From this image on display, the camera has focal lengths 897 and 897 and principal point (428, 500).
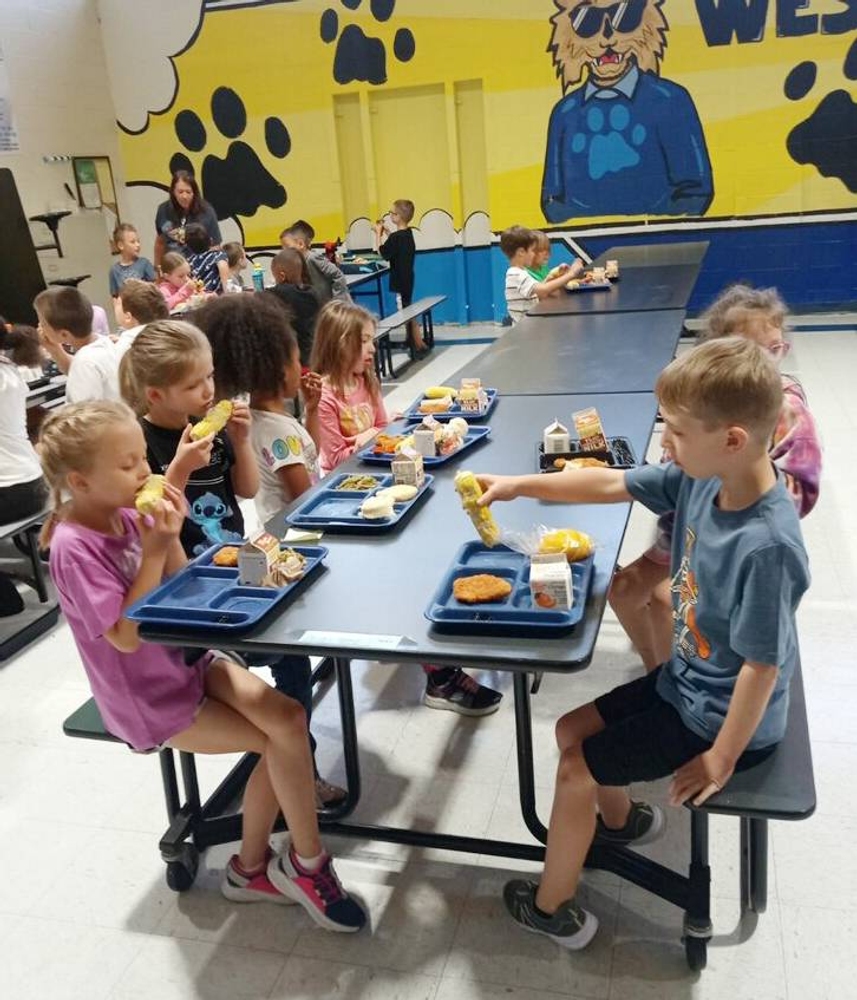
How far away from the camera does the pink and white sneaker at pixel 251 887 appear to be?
2088 mm

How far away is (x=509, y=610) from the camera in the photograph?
1.53m

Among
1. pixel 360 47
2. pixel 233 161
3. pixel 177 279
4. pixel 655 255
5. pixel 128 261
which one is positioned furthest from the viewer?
pixel 233 161

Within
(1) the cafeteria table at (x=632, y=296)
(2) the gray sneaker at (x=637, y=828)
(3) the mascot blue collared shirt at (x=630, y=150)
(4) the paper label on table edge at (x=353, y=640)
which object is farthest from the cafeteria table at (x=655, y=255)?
(4) the paper label on table edge at (x=353, y=640)

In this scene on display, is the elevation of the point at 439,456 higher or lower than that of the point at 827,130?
lower

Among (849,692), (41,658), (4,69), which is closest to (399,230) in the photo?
(4,69)

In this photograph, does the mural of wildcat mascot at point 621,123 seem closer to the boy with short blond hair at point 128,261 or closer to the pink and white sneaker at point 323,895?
the boy with short blond hair at point 128,261

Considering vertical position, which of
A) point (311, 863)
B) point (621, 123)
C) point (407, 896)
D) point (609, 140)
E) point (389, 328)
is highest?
point (621, 123)

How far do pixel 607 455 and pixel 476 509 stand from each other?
0.59 meters

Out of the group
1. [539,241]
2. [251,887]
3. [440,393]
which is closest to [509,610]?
[251,887]

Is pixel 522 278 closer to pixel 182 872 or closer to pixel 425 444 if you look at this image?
pixel 425 444

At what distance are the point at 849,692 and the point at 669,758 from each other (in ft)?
4.33

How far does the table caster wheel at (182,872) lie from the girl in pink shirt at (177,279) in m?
4.62

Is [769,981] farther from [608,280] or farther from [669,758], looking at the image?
[608,280]

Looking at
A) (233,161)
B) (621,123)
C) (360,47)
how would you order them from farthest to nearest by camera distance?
(233,161)
(360,47)
(621,123)
